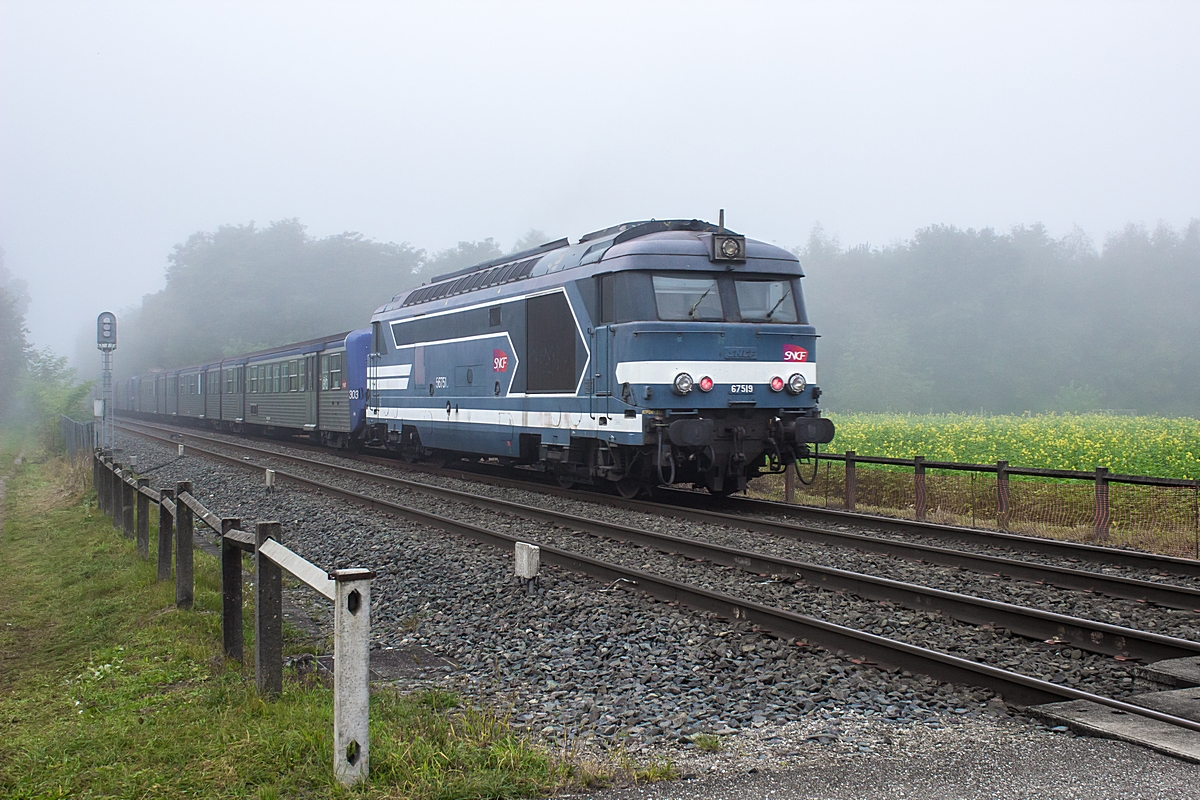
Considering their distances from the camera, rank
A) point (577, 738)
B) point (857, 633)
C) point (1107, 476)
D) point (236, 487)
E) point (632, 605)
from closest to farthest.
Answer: point (577, 738) → point (857, 633) → point (632, 605) → point (1107, 476) → point (236, 487)

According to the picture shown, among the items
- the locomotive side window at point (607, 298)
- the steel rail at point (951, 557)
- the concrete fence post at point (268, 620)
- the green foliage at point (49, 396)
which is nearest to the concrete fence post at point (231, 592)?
the concrete fence post at point (268, 620)

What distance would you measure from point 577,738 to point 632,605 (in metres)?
2.91

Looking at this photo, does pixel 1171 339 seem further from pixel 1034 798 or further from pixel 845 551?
pixel 1034 798

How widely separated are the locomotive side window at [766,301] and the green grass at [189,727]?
7.56 m

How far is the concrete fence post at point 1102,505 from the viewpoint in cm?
1094

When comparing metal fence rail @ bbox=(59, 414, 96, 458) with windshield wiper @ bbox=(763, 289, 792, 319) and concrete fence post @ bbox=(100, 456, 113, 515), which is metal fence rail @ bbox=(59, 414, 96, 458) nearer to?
concrete fence post @ bbox=(100, 456, 113, 515)

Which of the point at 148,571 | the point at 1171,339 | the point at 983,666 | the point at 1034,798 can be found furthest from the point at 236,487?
the point at 1171,339

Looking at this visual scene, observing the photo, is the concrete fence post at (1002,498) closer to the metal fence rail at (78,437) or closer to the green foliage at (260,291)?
the metal fence rail at (78,437)

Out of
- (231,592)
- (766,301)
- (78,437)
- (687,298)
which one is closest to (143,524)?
(231,592)

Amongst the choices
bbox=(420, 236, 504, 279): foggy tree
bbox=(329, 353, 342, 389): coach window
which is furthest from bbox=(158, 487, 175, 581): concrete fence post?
bbox=(420, 236, 504, 279): foggy tree

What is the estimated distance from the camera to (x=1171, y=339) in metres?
63.1

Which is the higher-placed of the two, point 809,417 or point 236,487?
point 809,417

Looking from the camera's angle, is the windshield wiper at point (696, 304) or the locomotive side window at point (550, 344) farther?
the locomotive side window at point (550, 344)

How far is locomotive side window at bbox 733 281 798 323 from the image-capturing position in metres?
12.7
